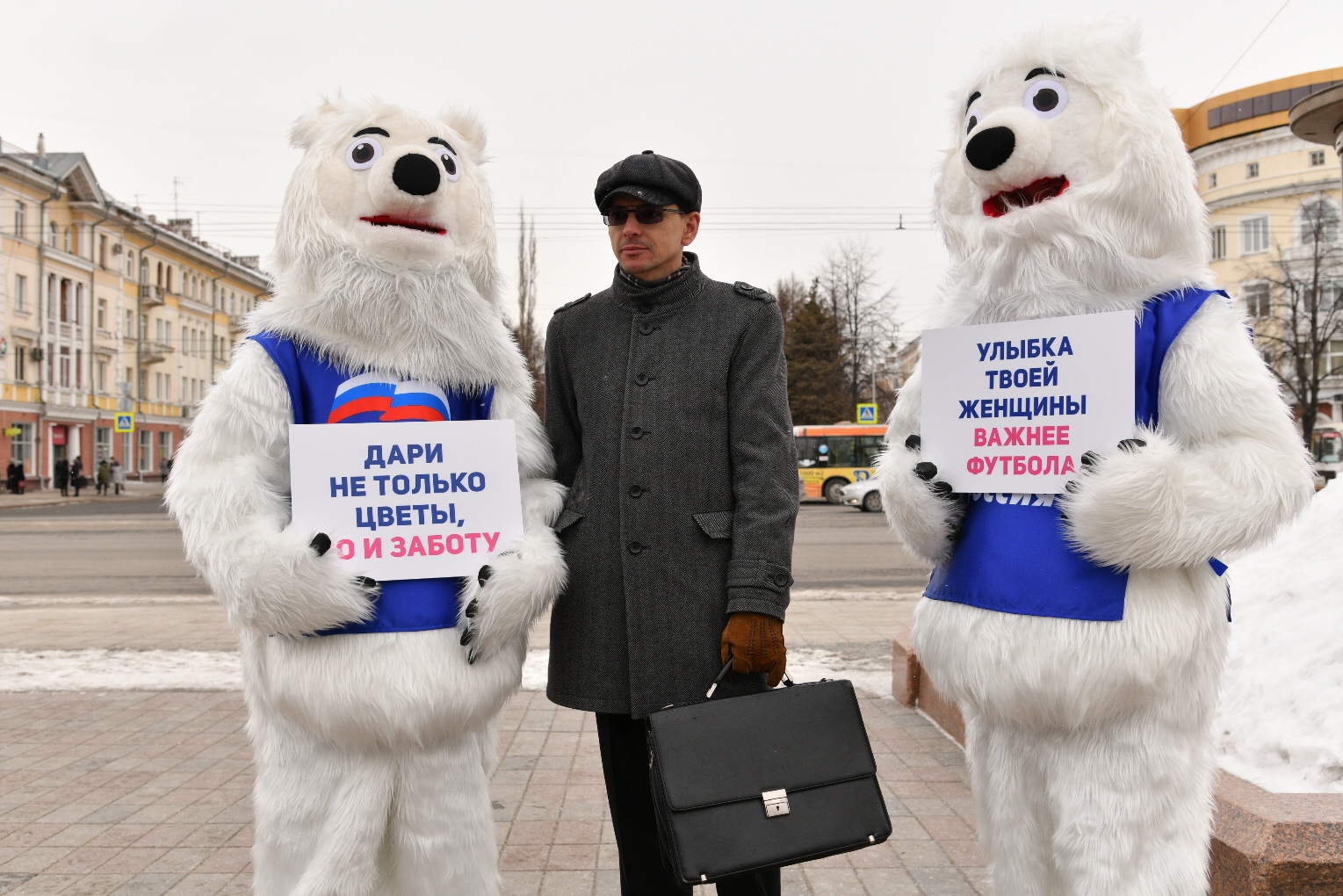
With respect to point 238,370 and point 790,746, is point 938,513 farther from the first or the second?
point 238,370

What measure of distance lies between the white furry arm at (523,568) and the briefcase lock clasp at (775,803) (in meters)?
0.69

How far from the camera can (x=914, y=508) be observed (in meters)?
2.49

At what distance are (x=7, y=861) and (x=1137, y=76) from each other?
4379 mm

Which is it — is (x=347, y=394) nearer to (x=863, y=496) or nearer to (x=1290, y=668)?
(x=1290, y=668)

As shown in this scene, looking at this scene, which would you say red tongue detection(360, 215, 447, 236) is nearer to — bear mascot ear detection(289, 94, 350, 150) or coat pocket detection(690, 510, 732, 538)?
bear mascot ear detection(289, 94, 350, 150)

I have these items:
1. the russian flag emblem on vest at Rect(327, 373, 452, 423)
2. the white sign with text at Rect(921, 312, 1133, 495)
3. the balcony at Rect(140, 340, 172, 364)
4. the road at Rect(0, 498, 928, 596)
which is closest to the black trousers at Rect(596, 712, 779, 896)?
the russian flag emblem on vest at Rect(327, 373, 452, 423)

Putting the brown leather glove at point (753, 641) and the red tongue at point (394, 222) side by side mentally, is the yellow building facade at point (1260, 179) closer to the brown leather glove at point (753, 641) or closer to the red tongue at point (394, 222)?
the brown leather glove at point (753, 641)

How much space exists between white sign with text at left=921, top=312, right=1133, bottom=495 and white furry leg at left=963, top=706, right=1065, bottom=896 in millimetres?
629

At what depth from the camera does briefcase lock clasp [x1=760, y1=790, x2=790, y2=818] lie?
2227 mm

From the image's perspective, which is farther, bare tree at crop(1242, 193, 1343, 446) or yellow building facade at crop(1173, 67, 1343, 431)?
yellow building facade at crop(1173, 67, 1343, 431)

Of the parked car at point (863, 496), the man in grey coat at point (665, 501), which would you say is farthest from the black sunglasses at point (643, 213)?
the parked car at point (863, 496)

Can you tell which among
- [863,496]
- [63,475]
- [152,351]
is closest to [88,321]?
[152,351]

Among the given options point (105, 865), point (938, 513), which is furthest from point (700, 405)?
point (105, 865)

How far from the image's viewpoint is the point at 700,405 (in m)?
2.62
